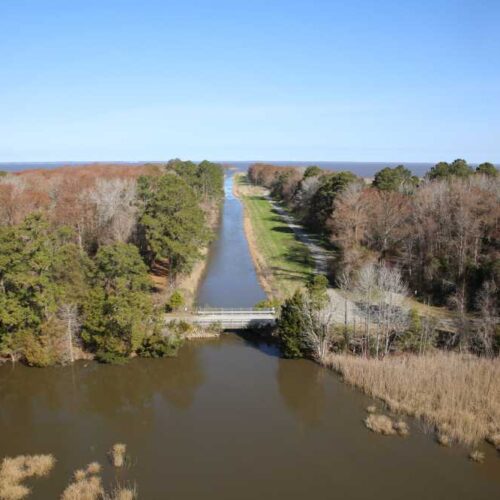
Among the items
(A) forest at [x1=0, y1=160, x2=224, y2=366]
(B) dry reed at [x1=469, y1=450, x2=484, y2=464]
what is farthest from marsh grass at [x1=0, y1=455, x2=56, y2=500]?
(B) dry reed at [x1=469, y1=450, x2=484, y2=464]

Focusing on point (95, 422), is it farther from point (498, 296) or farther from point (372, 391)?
point (498, 296)

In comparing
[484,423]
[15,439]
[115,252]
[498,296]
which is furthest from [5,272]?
[498,296]

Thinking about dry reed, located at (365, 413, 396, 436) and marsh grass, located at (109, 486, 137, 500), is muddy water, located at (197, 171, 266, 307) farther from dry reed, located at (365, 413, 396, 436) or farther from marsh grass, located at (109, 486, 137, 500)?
marsh grass, located at (109, 486, 137, 500)

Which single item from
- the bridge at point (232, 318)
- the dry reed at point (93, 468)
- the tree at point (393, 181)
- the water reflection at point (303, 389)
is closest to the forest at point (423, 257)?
the water reflection at point (303, 389)

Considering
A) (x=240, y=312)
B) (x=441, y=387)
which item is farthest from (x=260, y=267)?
(x=441, y=387)

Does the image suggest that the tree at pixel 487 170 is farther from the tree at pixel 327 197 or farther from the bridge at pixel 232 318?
the bridge at pixel 232 318
